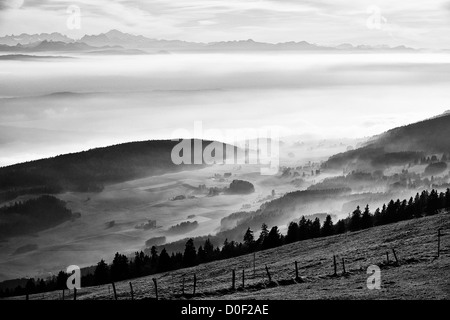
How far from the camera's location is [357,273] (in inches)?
2351

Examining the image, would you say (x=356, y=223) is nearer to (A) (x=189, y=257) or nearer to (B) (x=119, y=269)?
(A) (x=189, y=257)

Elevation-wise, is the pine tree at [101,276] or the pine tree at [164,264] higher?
the pine tree at [164,264]

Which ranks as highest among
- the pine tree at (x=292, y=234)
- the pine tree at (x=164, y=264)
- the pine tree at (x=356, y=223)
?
the pine tree at (x=356, y=223)

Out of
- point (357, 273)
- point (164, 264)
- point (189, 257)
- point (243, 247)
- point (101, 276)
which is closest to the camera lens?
point (357, 273)

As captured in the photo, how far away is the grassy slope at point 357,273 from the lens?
48.3m

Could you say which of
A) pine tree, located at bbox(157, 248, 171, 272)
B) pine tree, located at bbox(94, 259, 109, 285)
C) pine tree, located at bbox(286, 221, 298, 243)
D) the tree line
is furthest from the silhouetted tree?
pine tree, located at bbox(286, 221, 298, 243)

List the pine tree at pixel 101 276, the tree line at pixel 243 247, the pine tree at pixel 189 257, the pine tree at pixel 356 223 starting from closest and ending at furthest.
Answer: the pine tree at pixel 101 276 → the tree line at pixel 243 247 → the pine tree at pixel 189 257 → the pine tree at pixel 356 223

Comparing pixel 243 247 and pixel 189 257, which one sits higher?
pixel 243 247

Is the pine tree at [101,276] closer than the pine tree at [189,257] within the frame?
Yes

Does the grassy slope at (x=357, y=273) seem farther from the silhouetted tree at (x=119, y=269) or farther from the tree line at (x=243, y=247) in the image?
the silhouetted tree at (x=119, y=269)

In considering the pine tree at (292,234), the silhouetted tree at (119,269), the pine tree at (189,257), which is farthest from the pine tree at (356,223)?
the silhouetted tree at (119,269)

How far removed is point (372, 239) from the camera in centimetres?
9450

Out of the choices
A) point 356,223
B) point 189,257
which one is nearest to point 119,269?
point 189,257
